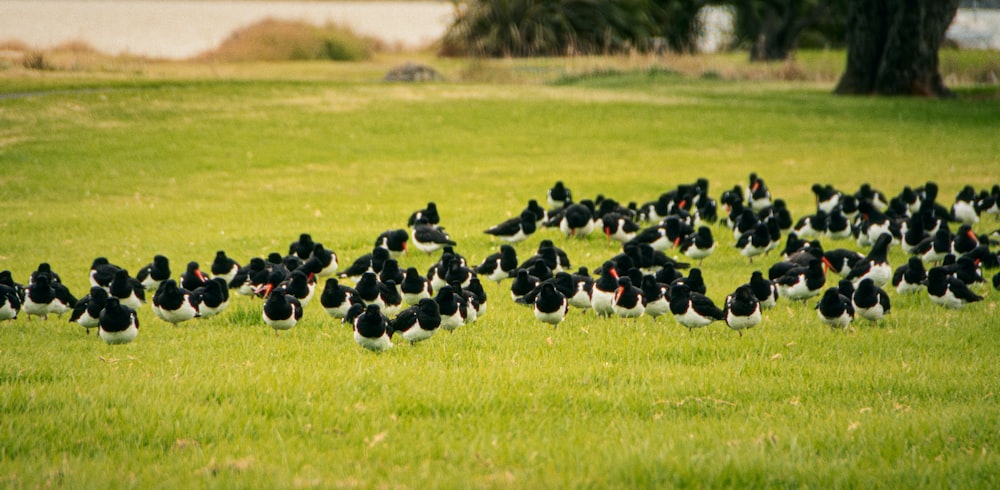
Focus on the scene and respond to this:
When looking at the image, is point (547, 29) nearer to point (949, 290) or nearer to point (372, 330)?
point (949, 290)

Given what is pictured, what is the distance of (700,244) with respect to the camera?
15.6 metres

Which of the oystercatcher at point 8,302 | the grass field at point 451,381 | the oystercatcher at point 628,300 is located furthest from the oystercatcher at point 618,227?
the oystercatcher at point 8,302

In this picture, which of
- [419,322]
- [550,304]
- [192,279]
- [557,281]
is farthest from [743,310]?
[192,279]

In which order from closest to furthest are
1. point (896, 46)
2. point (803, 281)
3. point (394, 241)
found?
point (803, 281)
point (394, 241)
point (896, 46)

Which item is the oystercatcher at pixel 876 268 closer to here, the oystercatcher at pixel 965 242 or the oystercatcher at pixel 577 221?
the oystercatcher at pixel 965 242

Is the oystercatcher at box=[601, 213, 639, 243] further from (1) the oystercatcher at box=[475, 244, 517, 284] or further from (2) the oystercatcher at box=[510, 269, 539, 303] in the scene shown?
(2) the oystercatcher at box=[510, 269, 539, 303]

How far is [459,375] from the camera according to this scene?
29.1 feet

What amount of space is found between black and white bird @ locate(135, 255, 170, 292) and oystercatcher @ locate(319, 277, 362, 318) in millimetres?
3330

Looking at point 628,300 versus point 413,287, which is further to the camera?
point 413,287

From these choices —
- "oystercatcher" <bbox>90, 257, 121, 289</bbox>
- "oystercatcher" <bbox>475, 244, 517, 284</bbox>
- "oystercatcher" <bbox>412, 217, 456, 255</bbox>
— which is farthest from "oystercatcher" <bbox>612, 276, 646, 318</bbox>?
"oystercatcher" <bbox>90, 257, 121, 289</bbox>

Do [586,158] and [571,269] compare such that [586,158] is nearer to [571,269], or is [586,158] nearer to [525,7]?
[571,269]

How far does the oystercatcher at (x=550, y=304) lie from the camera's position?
11008mm

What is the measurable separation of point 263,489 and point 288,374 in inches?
103

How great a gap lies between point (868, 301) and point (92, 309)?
896 centimetres
